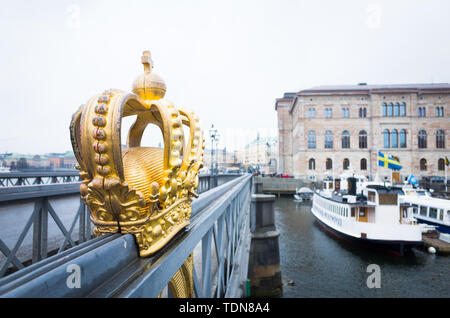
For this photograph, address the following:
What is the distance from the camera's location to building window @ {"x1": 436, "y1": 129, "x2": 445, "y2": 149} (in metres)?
49.4

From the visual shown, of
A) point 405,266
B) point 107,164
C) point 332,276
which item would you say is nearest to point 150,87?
point 107,164

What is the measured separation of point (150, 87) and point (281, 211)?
32136 mm

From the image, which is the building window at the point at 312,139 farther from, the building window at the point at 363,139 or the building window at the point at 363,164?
the building window at the point at 363,164

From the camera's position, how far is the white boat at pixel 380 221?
53.8 ft

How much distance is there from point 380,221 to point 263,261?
34.0 ft

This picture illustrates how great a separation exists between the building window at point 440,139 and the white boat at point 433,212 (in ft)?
115

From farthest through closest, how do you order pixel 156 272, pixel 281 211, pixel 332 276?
pixel 281 211
pixel 332 276
pixel 156 272

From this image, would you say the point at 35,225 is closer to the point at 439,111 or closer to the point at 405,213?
the point at 405,213

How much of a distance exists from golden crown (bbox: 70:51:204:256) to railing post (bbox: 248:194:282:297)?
406 inches

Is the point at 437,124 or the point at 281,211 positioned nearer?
the point at 281,211

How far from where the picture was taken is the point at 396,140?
50094 mm

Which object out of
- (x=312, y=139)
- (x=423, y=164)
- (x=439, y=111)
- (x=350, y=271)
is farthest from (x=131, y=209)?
(x=439, y=111)

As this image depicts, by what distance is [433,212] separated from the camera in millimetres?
20969
